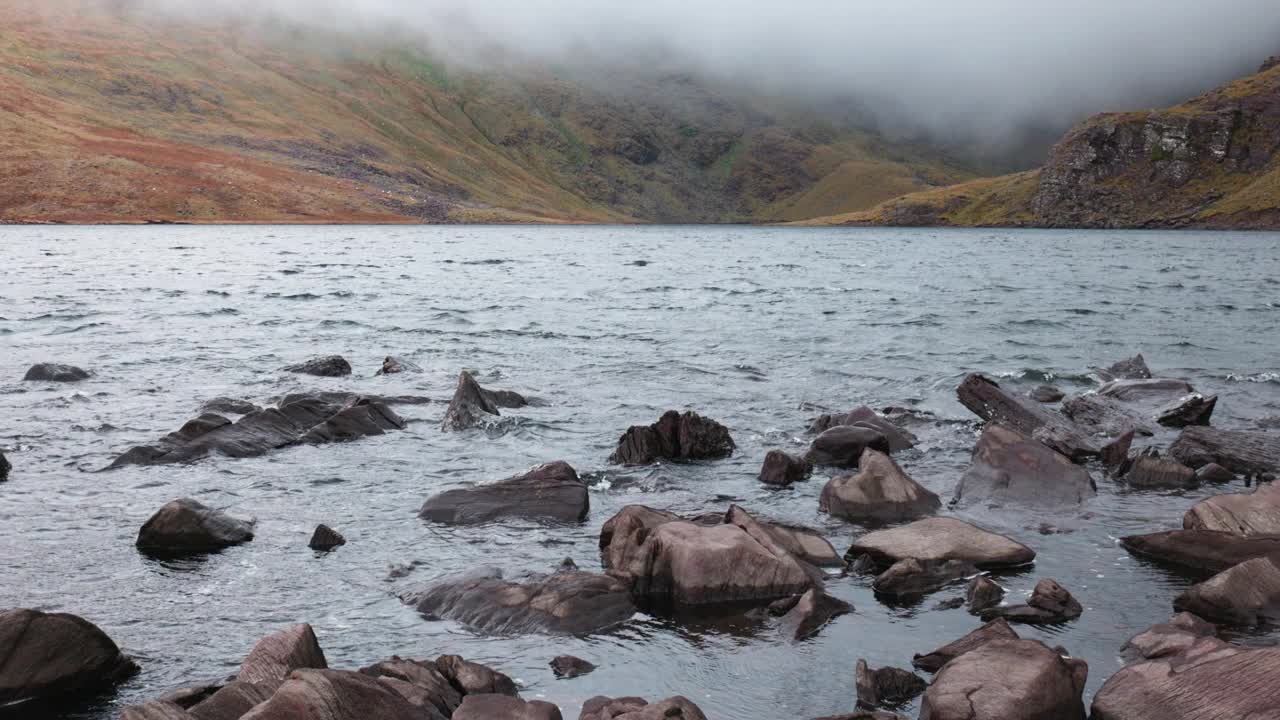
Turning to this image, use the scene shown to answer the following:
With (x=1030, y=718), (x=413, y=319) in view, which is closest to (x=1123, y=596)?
(x=1030, y=718)

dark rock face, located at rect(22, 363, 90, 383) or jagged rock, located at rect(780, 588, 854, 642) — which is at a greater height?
jagged rock, located at rect(780, 588, 854, 642)

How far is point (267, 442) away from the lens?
2214 centimetres

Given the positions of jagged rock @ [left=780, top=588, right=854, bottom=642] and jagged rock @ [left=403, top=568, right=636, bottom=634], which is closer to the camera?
jagged rock @ [left=780, top=588, right=854, bottom=642]

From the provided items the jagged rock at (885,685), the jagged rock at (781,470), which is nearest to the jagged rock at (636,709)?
the jagged rock at (885,685)

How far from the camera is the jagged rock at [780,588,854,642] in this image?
1224 centimetres

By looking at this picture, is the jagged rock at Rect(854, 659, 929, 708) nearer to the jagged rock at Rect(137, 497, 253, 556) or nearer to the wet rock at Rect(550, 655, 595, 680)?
the wet rock at Rect(550, 655, 595, 680)

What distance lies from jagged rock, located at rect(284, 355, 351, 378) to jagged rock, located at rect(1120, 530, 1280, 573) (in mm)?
25559

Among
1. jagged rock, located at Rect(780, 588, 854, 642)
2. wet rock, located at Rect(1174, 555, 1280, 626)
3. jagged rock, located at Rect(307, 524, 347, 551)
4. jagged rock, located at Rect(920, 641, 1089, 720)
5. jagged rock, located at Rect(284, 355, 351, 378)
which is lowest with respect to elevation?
jagged rock, located at Rect(284, 355, 351, 378)

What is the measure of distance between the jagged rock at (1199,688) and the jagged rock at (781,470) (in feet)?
32.6

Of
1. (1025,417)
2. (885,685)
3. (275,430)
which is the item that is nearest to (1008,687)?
(885,685)

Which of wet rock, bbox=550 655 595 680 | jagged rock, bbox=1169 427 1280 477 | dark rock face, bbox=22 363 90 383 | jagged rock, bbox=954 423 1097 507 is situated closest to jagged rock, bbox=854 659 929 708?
wet rock, bbox=550 655 595 680

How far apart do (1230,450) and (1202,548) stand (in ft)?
24.9

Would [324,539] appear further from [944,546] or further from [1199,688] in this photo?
[1199,688]

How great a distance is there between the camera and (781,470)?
64.7 feet
